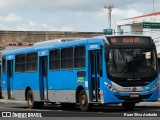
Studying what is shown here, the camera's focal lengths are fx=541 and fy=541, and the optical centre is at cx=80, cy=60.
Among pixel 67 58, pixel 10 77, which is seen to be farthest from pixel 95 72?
pixel 10 77

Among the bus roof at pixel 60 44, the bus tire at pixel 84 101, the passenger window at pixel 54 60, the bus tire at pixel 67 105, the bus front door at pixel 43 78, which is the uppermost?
the bus roof at pixel 60 44

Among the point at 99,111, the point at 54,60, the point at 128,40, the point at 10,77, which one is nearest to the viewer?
the point at 128,40

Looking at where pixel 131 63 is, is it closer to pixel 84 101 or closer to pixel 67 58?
pixel 84 101

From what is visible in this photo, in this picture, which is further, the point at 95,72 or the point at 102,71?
the point at 95,72

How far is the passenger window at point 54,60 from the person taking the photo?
2562 centimetres

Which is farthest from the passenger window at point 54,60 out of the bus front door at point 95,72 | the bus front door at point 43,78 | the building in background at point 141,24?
the building in background at point 141,24

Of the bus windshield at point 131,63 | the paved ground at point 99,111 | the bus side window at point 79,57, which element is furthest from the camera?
the bus side window at point 79,57

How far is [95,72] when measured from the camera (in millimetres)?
22812

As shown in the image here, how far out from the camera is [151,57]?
22797mm

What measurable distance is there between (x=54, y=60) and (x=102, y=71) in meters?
4.36

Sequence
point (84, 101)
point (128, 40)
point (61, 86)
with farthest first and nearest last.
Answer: point (61, 86), point (84, 101), point (128, 40)

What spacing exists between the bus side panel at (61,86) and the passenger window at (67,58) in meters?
0.24

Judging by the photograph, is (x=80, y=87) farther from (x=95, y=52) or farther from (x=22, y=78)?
(x=22, y=78)

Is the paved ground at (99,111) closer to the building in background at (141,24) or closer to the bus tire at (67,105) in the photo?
the bus tire at (67,105)
